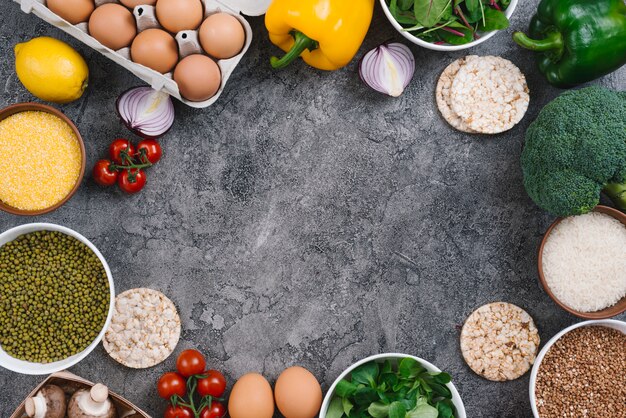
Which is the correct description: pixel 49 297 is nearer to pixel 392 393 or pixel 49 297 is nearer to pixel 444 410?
pixel 392 393

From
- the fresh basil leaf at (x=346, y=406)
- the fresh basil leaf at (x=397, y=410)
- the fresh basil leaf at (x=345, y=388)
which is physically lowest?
the fresh basil leaf at (x=346, y=406)

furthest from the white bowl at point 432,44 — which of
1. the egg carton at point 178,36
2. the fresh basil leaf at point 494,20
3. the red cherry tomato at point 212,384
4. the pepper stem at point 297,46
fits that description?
the red cherry tomato at point 212,384

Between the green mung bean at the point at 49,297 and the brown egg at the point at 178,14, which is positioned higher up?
the brown egg at the point at 178,14

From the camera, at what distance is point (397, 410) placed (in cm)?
157

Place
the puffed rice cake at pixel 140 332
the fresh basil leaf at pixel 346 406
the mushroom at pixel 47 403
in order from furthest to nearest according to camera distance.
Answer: the puffed rice cake at pixel 140 332
the fresh basil leaf at pixel 346 406
the mushroom at pixel 47 403

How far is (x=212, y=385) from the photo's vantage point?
5.56ft

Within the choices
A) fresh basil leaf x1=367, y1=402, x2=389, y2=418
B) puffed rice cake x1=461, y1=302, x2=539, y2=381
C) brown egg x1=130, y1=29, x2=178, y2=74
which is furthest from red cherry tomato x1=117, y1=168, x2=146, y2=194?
puffed rice cake x1=461, y1=302, x2=539, y2=381

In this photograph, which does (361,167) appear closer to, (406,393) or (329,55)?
(329,55)

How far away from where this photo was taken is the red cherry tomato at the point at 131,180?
171cm

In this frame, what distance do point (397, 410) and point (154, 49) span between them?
1036 mm

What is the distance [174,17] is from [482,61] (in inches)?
32.5

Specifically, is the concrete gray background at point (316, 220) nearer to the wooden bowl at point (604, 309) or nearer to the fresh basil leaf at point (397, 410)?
the wooden bowl at point (604, 309)

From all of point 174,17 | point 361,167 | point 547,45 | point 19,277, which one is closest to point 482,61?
point 547,45

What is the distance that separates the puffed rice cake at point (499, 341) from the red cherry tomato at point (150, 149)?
37.2 inches
